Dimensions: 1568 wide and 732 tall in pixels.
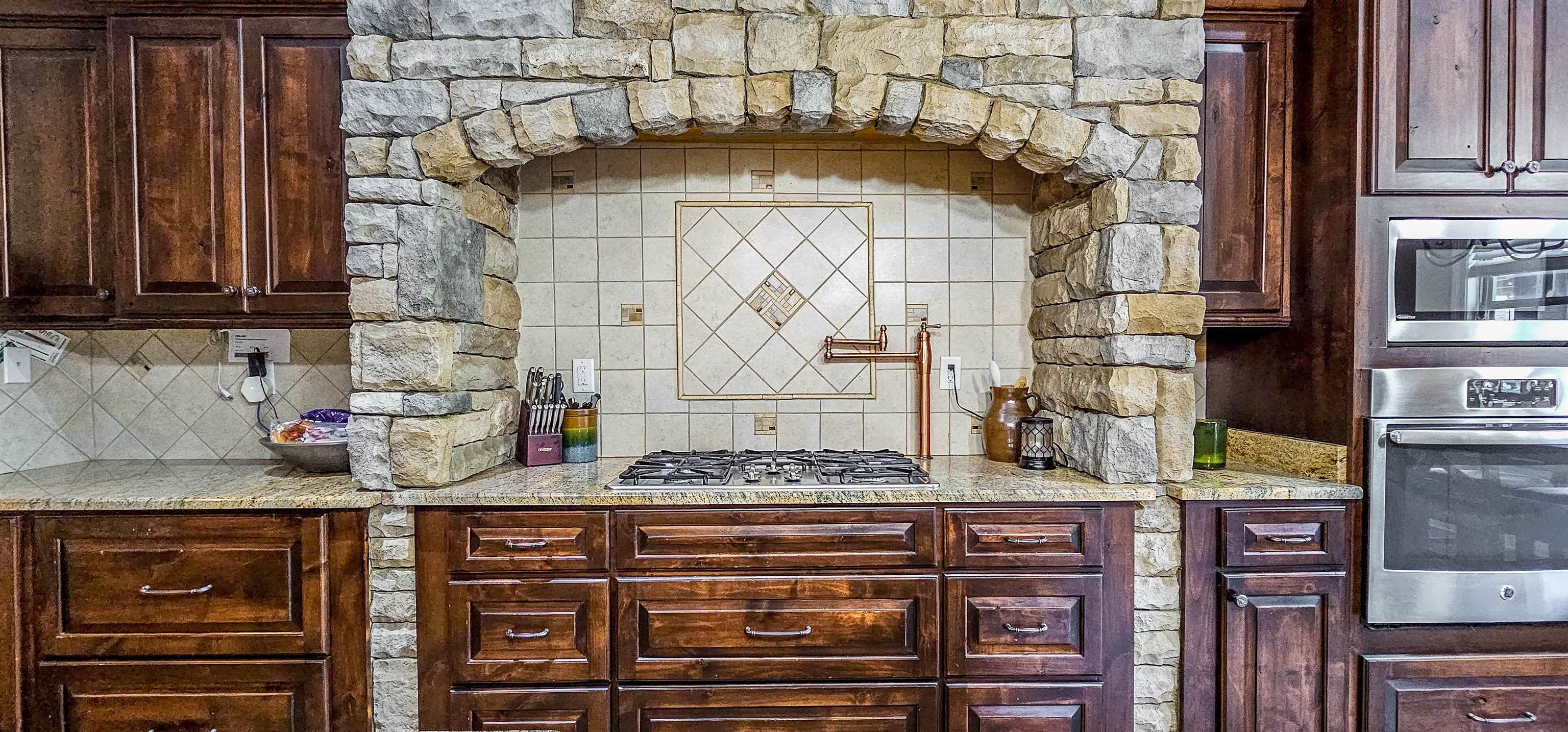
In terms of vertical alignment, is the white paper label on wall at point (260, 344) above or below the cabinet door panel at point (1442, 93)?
below

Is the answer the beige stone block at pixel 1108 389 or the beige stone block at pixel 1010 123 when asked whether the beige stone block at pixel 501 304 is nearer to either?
the beige stone block at pixel 1010 123

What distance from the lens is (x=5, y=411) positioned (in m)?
2.25

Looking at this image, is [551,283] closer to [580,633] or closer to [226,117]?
[226,117]

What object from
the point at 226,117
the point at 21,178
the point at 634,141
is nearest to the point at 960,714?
the point at 634,141

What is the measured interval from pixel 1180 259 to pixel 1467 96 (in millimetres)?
873

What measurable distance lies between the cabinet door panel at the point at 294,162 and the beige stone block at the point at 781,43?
1241 mm

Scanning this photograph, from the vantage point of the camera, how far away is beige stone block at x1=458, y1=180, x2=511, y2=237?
207 centimetres

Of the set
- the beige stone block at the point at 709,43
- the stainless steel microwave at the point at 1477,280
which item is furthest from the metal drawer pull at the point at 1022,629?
the beige stone block at the point at 709,43

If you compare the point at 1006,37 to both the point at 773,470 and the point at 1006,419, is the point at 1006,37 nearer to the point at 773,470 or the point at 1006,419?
the point at 1006,419

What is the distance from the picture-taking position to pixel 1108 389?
1971 mm

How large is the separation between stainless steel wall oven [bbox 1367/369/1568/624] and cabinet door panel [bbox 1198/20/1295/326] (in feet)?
1.39

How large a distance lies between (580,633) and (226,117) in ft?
6.12

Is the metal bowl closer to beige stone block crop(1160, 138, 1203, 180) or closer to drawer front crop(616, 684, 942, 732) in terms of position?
drawer front crop(616, 684, 942, 732)

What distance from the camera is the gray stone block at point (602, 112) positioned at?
1872 millimetres
